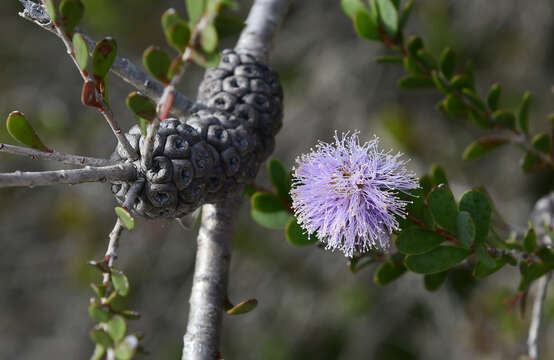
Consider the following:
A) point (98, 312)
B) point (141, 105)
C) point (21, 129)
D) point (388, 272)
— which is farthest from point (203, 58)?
point (388, 272)

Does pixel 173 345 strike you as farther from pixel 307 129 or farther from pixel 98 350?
pixel 98 350

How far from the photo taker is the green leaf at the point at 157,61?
0.70m

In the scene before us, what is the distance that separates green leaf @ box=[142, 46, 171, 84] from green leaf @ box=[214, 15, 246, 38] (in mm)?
83

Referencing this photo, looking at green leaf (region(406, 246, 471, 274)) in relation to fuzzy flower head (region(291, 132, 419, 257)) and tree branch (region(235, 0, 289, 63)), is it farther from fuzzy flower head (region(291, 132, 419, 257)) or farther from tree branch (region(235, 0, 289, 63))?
tree branch (region(235, 0, 289, 63))

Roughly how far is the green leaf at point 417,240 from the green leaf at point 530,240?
204 millimetres

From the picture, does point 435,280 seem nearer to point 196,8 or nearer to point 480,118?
point 480,118

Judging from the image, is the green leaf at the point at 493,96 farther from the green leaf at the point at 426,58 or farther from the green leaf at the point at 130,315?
the green leaf at the point at 130,315

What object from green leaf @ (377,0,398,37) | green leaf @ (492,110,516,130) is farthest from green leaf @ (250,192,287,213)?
green leaf @ (492,110,516,130)

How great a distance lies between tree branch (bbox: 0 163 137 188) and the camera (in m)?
0.72

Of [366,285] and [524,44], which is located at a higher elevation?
[524,44]

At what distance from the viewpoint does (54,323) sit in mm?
3371

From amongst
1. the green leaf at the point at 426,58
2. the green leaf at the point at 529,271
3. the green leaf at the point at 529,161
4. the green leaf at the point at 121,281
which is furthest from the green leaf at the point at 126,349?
the green leaf at the point at 529,161

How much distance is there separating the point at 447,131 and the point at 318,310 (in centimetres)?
142

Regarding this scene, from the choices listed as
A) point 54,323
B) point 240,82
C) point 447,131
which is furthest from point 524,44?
point 54,323
